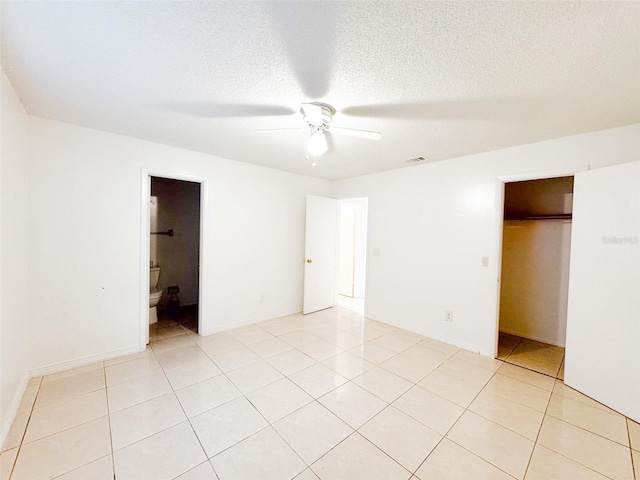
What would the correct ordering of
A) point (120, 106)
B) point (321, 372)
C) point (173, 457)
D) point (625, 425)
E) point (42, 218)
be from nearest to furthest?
1. point (173, 457)
2. point (625, 425)
3. point (120, 106)
4. point (42, 218)
5. point (321, 372)

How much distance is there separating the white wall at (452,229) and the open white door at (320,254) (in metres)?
0.71

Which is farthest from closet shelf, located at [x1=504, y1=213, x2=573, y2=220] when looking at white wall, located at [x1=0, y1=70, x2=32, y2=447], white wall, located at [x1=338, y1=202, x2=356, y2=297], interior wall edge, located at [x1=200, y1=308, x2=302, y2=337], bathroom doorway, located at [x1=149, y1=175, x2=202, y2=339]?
white wall, located at [x1=0, y1=70, x2=32, y2=447]

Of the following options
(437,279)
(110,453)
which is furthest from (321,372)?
(437,279)

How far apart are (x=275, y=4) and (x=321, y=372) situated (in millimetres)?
2632

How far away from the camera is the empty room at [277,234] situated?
126 cm

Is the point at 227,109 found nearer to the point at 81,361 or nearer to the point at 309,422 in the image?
the point at 309,422

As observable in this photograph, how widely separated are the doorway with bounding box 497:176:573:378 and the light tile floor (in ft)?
3.19

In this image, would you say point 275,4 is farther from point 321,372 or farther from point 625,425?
point 625,425

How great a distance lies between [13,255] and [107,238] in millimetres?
718

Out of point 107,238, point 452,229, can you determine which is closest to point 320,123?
point 452,229

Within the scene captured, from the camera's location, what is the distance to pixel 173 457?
1.46m

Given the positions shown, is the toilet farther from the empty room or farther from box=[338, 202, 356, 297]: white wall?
box=[338, 202, 356, 297]: white wall

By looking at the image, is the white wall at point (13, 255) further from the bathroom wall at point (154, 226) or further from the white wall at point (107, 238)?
the bathroom wall at point (154, 226)

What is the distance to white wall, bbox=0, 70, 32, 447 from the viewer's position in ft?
5.22
